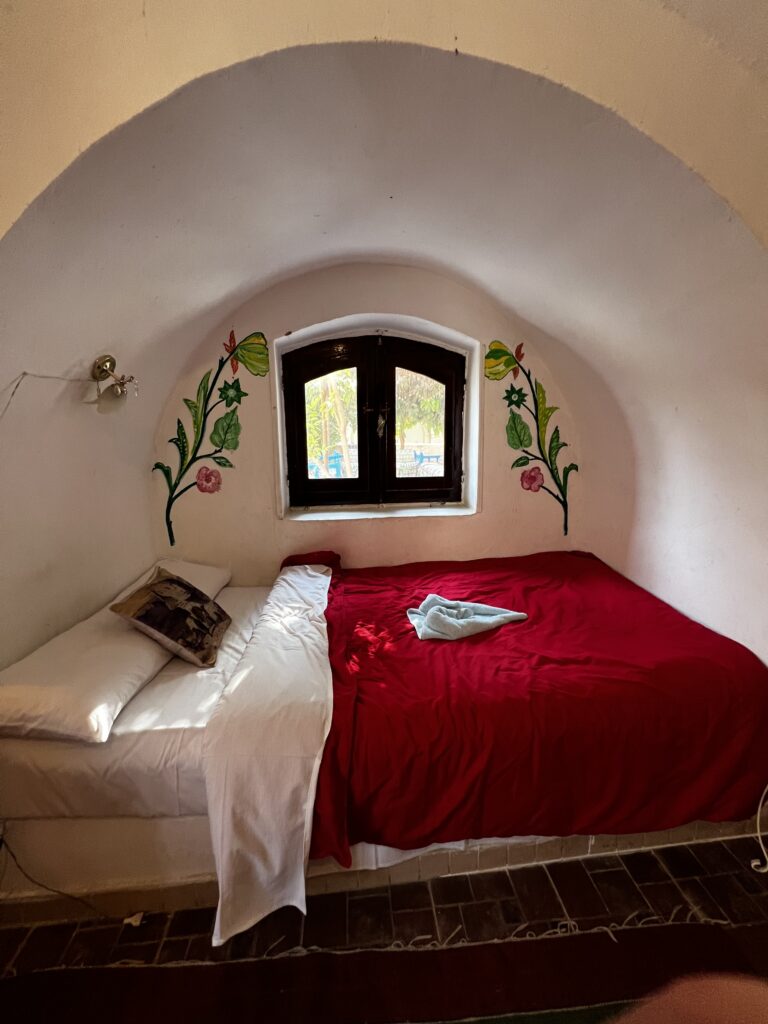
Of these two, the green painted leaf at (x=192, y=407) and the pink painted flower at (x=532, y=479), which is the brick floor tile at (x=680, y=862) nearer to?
the pink painted flower at (x=532, y=479)

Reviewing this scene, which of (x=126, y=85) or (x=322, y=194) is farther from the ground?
(x=322, y=194)

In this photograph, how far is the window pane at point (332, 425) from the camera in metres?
2.85

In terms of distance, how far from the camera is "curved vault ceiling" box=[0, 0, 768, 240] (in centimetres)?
79

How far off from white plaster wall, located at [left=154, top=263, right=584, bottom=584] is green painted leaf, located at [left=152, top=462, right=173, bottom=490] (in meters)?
0.04

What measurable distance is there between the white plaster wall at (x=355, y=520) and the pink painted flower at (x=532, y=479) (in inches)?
1.5

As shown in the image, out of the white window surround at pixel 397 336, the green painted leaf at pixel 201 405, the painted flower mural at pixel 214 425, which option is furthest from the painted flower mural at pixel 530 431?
the green painted leaf at pixel 201 405

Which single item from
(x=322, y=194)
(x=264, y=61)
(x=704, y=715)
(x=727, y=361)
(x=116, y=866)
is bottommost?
(x=116, y=866)

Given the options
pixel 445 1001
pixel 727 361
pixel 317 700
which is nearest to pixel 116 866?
pixel 317 700

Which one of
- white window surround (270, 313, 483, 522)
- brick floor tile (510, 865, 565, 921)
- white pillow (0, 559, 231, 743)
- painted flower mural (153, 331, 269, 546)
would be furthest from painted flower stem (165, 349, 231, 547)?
brick floor tile (510, 865, 565, 921)

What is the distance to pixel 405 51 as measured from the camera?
0.86 m

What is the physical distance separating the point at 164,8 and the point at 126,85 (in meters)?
0.13

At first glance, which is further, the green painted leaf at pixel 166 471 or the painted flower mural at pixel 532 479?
the painted flower mural at pixel 532 479

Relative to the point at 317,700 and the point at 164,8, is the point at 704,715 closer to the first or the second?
the point at 317,700

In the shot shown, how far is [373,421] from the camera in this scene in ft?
9.52
